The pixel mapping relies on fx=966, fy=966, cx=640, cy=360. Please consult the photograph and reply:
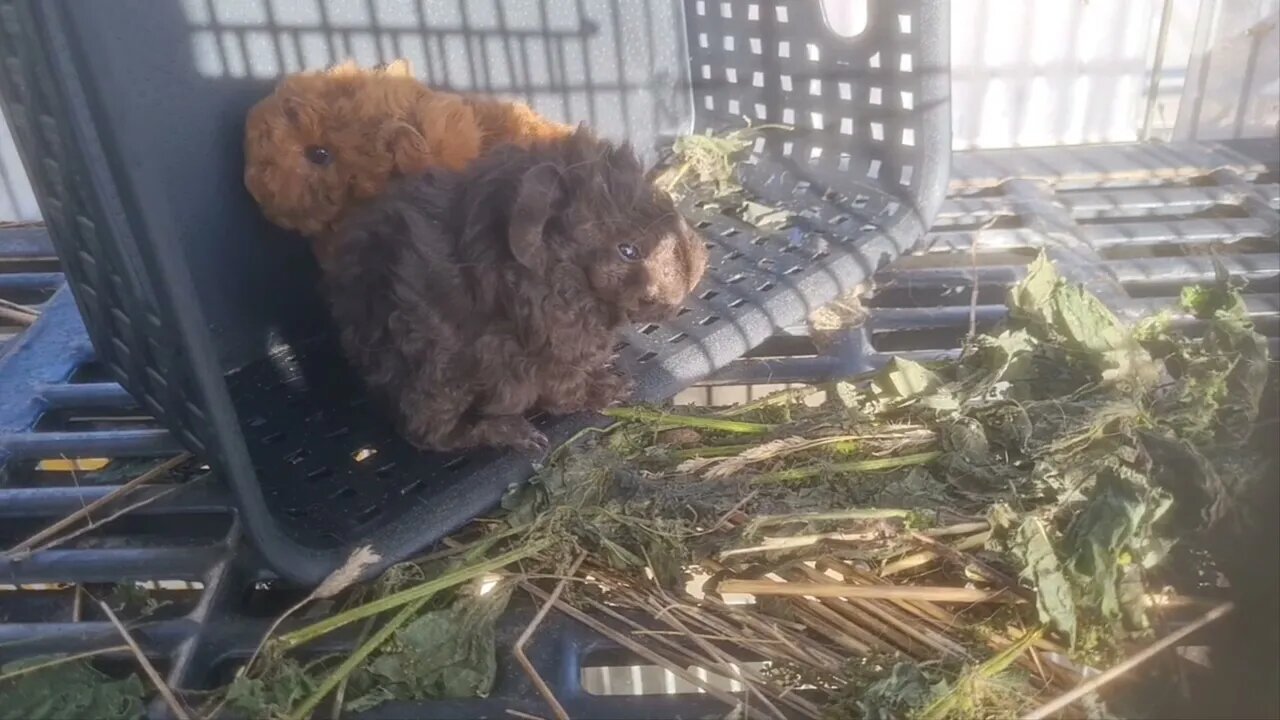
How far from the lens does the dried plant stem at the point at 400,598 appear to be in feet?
4.48

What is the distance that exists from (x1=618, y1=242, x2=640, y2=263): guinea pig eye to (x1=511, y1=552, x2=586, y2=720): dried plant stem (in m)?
0.57

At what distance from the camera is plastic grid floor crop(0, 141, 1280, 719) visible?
4.52 ft

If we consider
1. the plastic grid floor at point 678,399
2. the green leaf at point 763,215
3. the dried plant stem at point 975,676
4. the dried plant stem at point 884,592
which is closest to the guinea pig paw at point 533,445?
the plastic grid floor at point 678,399

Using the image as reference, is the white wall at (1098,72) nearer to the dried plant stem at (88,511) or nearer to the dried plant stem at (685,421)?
the dried plant stem at (685,421)

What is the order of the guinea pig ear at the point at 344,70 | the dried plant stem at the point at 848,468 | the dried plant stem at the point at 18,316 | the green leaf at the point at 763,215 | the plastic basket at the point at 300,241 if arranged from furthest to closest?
1. the green leaf at the point at 763,215
2. the dried plant stem at the point at 18,316
3. the guinea pig ear at the point at 344,70
4. the dried plant stem at the point at 848,468
5. the plastic basket at the point at 300,241

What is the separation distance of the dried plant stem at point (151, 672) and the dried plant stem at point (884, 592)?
78 cm

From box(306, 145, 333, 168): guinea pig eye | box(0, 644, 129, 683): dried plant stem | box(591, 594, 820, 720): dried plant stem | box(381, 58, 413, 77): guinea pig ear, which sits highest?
box(381, 58, 413, 77): guinea pig ear

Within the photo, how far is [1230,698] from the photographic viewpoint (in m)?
1.25

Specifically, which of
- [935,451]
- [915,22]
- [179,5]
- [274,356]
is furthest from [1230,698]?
[179,5]

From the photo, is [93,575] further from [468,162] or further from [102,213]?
[468,162]

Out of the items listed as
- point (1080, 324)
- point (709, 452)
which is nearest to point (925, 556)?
point (709, 452)

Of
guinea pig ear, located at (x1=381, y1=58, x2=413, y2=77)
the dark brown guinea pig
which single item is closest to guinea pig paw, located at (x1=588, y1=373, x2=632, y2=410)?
the dark brown guinea pig

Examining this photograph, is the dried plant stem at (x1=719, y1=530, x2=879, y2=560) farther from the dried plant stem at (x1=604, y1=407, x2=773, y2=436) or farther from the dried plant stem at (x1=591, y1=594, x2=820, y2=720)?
the dried plant stem at (x1=604, y1=407, x2=773, y2=436)

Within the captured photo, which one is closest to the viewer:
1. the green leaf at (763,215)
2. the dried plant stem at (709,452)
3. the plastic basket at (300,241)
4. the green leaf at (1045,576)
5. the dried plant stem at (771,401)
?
the plastic basket at (300,241)
